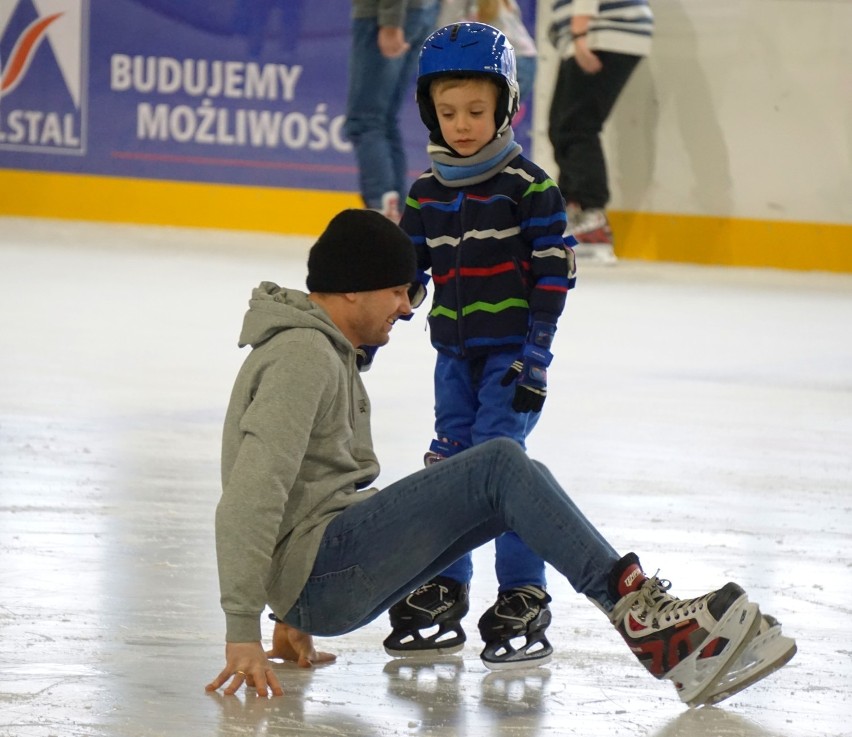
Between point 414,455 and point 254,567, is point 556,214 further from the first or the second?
point 414,455

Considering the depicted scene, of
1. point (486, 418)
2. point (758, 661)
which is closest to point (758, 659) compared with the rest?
point (758, 661)

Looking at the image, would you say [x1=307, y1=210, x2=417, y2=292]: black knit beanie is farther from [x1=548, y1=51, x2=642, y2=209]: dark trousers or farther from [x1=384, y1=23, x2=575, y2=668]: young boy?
[x1=548, y1=51, x2=642, y2=209]: dark trousers

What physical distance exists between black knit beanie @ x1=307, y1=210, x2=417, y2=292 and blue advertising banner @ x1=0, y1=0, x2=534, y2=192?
22.7 feet

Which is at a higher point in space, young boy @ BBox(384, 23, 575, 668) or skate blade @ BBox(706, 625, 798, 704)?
young boy @ BBox(384, 23, 575, 668)

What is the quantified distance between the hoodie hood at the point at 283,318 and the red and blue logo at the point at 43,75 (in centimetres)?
786

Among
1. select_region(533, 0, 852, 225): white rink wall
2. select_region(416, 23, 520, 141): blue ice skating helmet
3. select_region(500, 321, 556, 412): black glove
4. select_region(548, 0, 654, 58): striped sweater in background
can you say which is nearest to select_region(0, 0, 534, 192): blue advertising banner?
select_region(548, 0, 654, 58): striped sweater in background

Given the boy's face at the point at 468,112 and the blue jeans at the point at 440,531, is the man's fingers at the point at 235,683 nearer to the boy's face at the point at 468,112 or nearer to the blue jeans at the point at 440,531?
the blue jeans at the point at 440,531

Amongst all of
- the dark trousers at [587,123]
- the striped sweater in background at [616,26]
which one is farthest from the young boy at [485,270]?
the striped sweater in background at [616,26]

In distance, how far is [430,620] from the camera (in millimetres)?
2592

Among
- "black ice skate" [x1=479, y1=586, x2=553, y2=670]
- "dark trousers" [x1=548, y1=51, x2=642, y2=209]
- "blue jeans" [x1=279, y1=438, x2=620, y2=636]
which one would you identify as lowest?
"black ice skate" [x1=479, y1=586, x2=553, y2=670]

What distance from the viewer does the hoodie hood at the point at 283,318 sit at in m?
2.29

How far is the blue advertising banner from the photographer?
947 centimetres

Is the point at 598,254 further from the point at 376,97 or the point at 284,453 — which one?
the point at 284,453

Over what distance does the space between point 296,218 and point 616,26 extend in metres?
2.30
